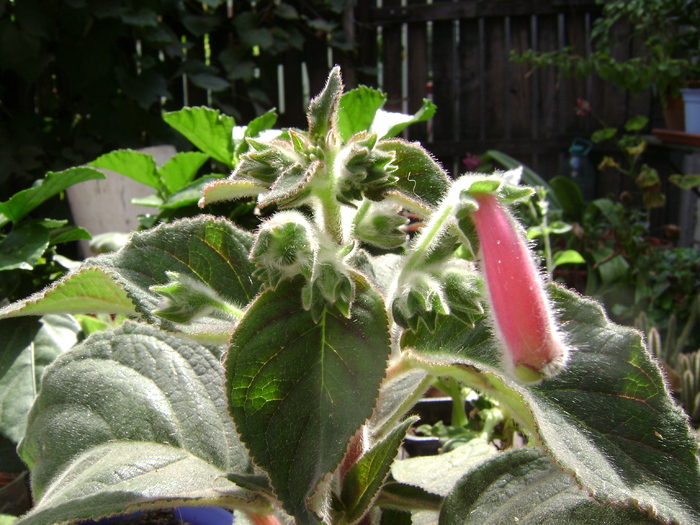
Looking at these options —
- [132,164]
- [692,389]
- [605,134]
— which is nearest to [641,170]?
[605,134]

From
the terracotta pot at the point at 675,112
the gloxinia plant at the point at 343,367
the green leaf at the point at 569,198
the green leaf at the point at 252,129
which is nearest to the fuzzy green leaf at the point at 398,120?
the green leaf at the point at 252,129

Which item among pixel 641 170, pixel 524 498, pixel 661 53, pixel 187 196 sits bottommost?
pixel 524 498

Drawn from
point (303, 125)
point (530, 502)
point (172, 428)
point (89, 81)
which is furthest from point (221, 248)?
point (303, 125)

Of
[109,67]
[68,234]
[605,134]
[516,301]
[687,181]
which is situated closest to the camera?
[516,301]

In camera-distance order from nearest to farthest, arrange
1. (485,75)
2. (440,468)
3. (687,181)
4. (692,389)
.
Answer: (440,468) → (692,389) → (687,181) → (485,75)

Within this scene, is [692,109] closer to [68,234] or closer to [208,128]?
[208,128]

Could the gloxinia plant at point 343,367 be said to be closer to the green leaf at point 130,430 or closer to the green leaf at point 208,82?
the green leaf at point 130,430

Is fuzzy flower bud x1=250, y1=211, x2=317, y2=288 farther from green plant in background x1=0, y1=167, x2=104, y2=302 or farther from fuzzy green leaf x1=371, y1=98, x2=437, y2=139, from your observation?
green plant in background x1=0, y1=167, x2=104, y2=302
